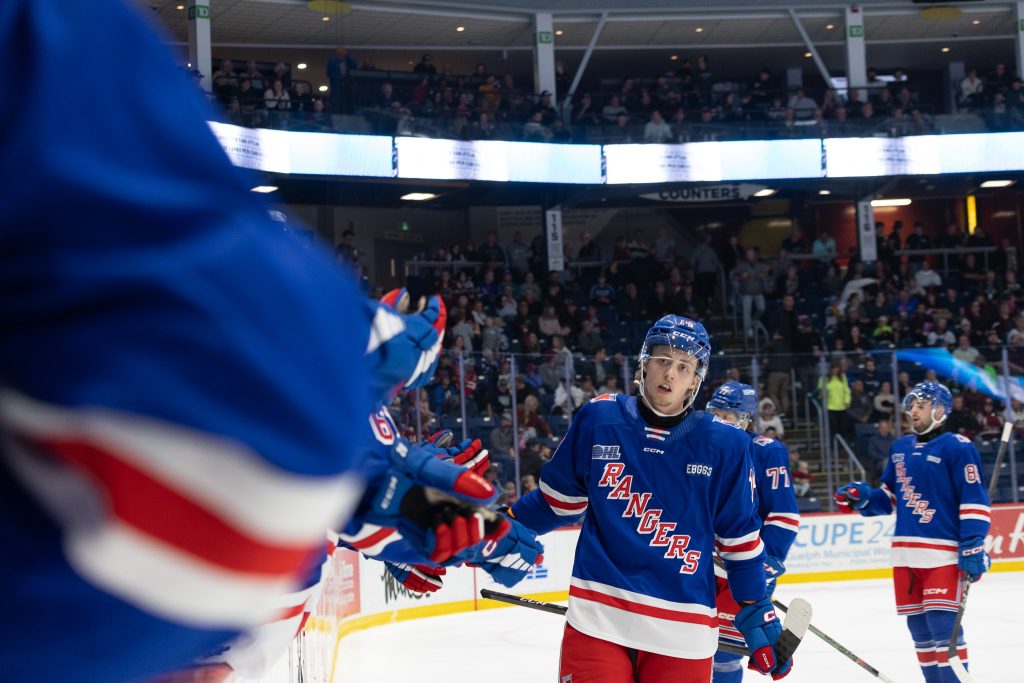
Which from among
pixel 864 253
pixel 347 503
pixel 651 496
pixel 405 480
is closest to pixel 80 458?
pixel 347 503

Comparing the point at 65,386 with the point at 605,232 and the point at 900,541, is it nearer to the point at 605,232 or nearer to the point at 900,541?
the point at 900,541

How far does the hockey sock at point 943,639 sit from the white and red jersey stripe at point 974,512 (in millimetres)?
533

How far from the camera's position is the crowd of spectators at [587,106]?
18.1 metres

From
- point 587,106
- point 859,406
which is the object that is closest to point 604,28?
point 587,106

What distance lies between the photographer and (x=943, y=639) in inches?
268

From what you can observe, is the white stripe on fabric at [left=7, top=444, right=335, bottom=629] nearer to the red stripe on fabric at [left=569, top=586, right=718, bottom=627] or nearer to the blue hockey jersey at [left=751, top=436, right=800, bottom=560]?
the red stripe on fabric at [left=569, top=586, right=718, bottom=627]

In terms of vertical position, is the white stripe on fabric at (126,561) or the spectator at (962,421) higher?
the white stripe on fabric at (126,561)

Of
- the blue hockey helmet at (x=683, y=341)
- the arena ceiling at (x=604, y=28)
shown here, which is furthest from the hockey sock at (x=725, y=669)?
the arena ceiling at (x=604, y=28)

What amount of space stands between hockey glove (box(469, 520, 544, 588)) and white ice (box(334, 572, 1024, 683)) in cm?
561

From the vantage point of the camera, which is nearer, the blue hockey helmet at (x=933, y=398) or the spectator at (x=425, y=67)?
the blue hockey helmet at (x=933, y=398)

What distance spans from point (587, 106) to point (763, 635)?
1721 centimetres

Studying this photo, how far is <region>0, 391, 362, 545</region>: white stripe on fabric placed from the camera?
0.44m

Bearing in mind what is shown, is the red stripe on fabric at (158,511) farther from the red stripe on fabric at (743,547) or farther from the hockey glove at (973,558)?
the hockey glove at (973,558)

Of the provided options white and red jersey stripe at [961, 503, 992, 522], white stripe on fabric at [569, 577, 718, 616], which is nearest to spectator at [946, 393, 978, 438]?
white and red jersey stripe at [961, 503, 992, 522]
